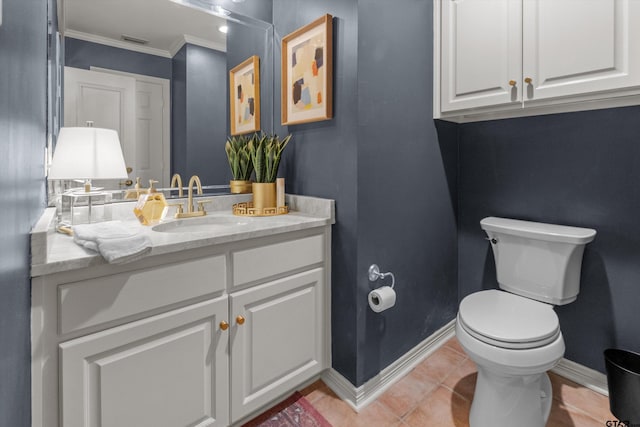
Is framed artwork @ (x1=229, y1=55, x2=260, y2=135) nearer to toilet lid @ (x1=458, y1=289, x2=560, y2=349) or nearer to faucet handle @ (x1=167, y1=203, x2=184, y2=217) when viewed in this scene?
faucet handle @ (x1=167, y1=203, x2=184, y2=217)

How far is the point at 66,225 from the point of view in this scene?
4.23 feet

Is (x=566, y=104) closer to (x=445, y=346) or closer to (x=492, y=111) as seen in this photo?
(x=492, y=111)

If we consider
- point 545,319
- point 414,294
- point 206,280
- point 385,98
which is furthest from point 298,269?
point 545,319

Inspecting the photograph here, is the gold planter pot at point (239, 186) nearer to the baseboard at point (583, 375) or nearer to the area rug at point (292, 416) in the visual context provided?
the area rug at point (292, 416)

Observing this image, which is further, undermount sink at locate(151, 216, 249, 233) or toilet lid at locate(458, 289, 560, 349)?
undermount sink at locate(151, 216, 249, 233)

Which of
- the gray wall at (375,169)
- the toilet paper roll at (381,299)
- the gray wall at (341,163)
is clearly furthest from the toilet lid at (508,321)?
the gray wall at (341,163)

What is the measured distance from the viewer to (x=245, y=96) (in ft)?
6.35

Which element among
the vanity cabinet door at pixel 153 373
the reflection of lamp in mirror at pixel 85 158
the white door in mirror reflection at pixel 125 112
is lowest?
the vanity cabinet door at pixel 153 373

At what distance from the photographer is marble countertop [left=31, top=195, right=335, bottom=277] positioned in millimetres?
909

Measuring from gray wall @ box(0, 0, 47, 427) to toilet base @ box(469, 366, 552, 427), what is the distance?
1.49 m

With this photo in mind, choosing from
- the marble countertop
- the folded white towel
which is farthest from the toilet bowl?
the folded white towel

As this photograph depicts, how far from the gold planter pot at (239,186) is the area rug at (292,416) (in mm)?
1090

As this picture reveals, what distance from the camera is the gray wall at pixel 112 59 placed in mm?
1448

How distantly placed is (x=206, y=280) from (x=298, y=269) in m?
0.44
